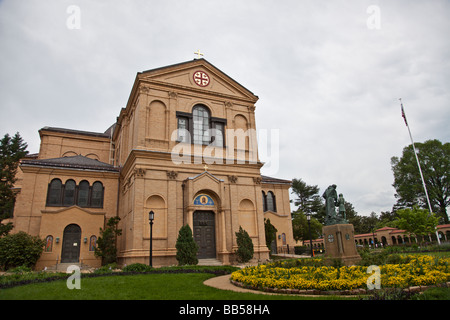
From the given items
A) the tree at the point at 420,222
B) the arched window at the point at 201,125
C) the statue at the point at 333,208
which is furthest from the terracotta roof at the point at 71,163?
the tree at the point at 420,222

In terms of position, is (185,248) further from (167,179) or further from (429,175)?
(429,175)

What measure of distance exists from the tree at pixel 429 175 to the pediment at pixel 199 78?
134 ft

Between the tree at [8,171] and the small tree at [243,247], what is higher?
the tree at [8,171]

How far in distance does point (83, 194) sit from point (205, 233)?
12351mm

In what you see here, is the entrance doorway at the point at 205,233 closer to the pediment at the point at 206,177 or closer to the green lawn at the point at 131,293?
the pediment at the point at 206,177

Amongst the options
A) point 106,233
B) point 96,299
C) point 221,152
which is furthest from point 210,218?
point 96,299

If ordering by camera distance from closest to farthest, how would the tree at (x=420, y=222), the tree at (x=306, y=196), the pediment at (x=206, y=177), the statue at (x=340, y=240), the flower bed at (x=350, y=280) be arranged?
1. the flower bed at (x=350, y=280)
2. the statue at (x=340, y=240)
3. the pediment at (x=206, y=177)
4. the tree at (x=420, y=222)
5. the tree at (x=306, y=196)

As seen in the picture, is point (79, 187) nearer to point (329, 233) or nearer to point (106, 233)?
point (106, 233)

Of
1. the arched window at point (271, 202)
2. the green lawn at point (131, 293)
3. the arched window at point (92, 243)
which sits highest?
the arched window at point (271, 202)

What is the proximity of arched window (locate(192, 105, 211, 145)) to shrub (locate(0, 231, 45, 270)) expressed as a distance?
14.9 meters

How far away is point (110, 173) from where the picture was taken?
94.9 feet

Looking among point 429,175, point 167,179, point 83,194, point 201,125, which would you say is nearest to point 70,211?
point 83,194

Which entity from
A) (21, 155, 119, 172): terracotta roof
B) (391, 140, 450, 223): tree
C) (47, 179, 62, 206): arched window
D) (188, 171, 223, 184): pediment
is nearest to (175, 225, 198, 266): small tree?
(188, 171, 223, 184): pediment

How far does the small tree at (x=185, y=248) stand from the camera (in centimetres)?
2070
